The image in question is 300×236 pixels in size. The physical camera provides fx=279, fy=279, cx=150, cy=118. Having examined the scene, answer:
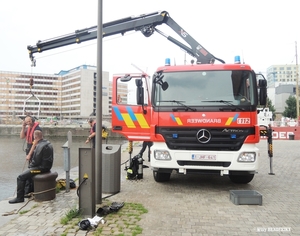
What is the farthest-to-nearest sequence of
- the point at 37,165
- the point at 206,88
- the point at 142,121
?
the point at 142,121, the point at 206,88, the point at 37,165

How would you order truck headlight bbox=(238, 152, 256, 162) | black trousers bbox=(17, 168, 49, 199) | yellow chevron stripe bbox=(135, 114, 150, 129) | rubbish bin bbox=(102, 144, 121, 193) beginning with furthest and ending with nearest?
1. yellow chevron stripe bbox=(135, 114, 150, 129)
2. rubbish bin bbox=(102, 144, 121, 193)
3. truck headlight bbox=(238, 152, 256, 162)
4. black trousers bbox=(17, 168, 49, 199)

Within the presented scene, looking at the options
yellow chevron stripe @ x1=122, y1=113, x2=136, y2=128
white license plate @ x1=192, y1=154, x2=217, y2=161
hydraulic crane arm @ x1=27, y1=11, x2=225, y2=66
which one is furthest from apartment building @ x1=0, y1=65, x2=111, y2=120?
white license plate @ x1=192, y1=154, x2=217, y2=161

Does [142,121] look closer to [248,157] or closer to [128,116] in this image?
[128,116]

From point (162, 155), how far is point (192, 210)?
5.36 feet

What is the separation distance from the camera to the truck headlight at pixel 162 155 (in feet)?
21.1

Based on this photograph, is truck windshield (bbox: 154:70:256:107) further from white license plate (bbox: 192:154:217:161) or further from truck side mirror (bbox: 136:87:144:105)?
white license plate (bbox: 192:154:217:161)

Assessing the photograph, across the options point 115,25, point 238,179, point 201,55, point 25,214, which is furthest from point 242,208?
point 115,25

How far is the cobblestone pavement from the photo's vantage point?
13.8 feet

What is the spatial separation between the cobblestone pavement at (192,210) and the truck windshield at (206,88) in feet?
6.93

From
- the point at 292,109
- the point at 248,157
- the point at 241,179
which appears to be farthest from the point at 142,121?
the point at 292,109

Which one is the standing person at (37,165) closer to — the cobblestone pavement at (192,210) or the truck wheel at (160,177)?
the cobblestone pavement at (192,210)

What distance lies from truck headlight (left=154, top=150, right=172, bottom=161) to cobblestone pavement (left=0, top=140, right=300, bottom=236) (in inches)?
31.8

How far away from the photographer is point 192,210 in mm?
5148

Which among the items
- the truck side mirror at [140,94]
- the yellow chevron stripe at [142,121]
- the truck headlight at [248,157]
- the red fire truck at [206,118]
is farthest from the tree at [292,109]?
the truck side mirror at [140,94]
